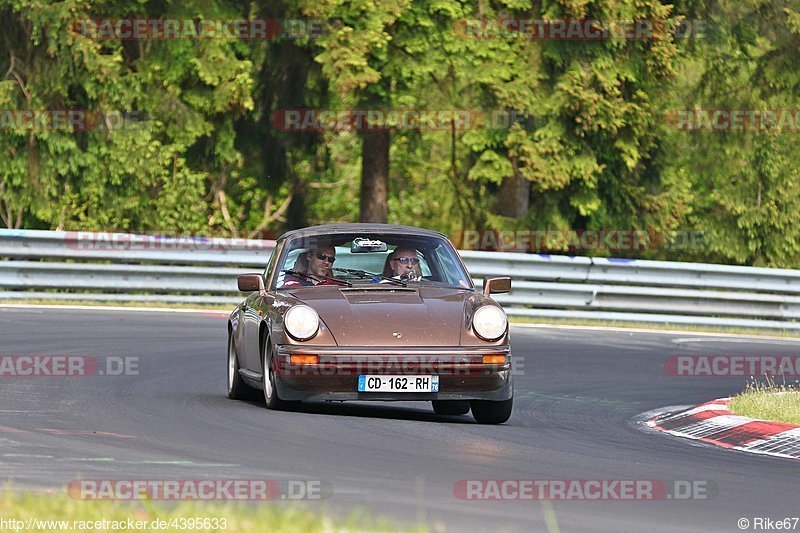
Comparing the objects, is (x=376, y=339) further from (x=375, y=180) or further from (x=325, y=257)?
(x=375, y=180)

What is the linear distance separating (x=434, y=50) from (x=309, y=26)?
220 cm

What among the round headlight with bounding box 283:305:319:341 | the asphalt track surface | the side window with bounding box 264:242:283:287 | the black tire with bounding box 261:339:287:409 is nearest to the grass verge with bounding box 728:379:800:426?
the asphalt track surface

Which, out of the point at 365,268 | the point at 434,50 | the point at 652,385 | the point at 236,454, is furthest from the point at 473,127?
the point at 236,454

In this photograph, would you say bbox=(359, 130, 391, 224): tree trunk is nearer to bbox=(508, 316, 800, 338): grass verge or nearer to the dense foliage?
the dense foliage

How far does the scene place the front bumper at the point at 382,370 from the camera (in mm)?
10328

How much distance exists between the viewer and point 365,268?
1220 cm

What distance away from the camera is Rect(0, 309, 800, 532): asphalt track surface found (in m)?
7.16

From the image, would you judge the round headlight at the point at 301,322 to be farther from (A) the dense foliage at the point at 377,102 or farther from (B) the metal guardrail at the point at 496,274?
(A) the dense foliage at the point at 377,102

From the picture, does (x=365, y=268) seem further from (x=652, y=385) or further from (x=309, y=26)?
(x=309, y=26)

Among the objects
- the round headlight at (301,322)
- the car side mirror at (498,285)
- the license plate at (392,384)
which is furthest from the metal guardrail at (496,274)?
the license plate at (392,384)

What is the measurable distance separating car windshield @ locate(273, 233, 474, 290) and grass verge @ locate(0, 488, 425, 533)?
502 cm

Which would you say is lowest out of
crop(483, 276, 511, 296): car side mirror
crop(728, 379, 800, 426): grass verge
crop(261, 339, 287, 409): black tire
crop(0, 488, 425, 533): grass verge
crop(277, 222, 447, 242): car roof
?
crop(728, 379, 800, 426): grass verge

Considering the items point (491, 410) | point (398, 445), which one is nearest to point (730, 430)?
point (491, 410)

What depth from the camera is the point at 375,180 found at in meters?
29.5
